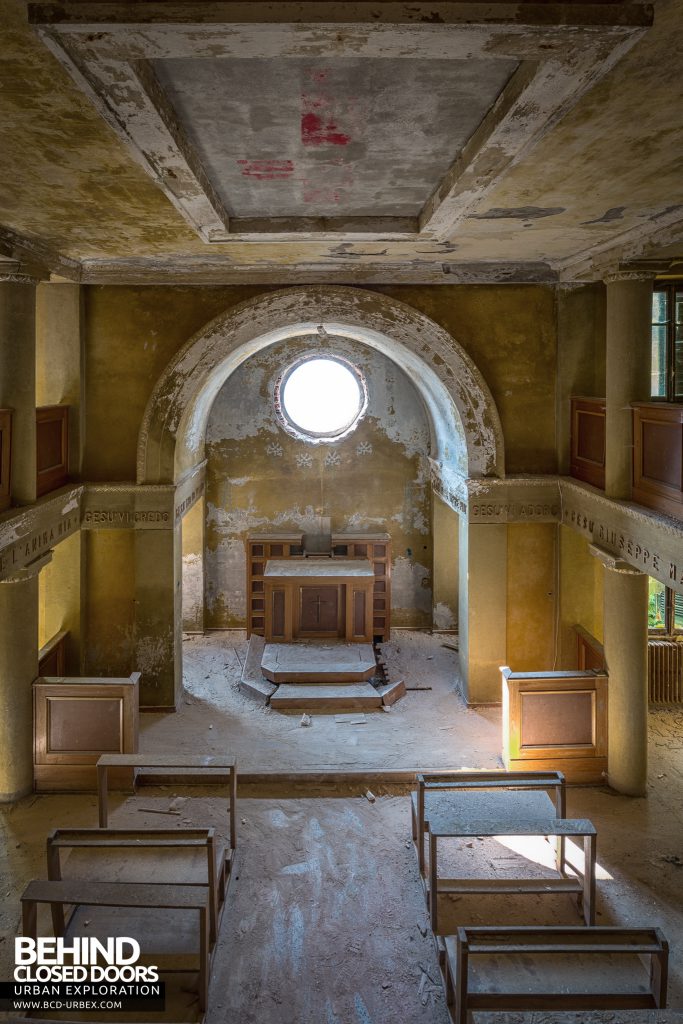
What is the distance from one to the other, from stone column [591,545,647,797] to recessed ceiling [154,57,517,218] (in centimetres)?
486

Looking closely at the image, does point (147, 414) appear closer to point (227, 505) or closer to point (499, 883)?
point (227, 505)

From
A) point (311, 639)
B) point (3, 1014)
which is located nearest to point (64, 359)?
point (311, 639)

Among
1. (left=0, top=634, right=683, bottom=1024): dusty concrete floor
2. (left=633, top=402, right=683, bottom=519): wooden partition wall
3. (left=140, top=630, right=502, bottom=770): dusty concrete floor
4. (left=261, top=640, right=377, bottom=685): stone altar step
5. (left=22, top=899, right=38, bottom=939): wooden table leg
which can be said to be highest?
(left=633, top=402, right=683, bottom=519): wooden partition wall

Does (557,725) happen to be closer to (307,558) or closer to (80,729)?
(80,729)

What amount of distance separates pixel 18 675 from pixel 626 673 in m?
7.05

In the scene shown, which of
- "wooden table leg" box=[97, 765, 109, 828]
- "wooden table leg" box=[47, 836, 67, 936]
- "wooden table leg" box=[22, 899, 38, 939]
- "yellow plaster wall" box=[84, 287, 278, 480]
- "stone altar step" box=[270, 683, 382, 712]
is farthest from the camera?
"stone altar step" box=[270, 683, 382, 712]

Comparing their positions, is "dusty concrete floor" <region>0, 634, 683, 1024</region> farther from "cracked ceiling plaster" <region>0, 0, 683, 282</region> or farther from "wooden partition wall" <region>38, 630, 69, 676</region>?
"cracked ceiling plaster" <region>0, 0, 683, 282</region>

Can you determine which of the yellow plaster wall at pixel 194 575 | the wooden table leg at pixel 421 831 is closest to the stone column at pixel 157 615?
the yellow plaster wall at pixel 194 575

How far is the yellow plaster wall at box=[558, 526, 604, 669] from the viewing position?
1145 cm

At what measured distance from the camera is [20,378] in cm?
884

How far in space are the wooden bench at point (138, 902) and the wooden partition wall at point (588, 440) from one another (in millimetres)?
6902

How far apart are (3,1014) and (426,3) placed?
7232 millimetres

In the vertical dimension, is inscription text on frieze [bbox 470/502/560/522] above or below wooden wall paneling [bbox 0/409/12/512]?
below

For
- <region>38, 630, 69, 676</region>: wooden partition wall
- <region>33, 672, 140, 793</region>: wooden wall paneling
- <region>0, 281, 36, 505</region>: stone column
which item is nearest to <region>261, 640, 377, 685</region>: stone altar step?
<region>38, 630, 69, 676</region>: wooden partition wall
